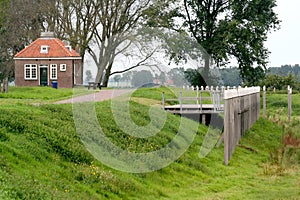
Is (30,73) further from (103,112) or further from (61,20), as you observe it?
(103,112)

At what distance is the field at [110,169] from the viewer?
10273mm

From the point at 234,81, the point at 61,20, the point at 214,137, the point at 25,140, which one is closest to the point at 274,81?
the point at 234,81

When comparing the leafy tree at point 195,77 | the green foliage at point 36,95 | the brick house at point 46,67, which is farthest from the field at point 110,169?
the leafy tree at point 195,77

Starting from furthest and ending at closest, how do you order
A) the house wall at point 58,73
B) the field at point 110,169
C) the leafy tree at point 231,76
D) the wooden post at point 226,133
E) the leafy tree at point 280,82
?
the leafy tree at point 280,82 → the leafy tree at point 231,76 → the house wall at point 58,73 → the wooden post at point 226,133 → the field at point 110,169

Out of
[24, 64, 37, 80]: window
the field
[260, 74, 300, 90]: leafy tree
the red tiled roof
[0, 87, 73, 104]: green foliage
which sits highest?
the red tiled roof

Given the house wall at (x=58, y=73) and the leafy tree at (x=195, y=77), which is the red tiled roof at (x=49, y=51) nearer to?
the house wall at (x=58, y=73)

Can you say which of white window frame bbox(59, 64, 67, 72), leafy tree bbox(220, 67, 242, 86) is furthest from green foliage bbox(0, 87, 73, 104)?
leafy tree bbox(220, 67, 242, 86)

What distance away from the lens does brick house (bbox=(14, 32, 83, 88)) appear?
43.9m

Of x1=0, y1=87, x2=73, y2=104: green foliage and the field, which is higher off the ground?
x1=0, y1=87, x2=73, y2=104: green foliage

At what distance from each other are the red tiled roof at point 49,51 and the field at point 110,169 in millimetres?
25392

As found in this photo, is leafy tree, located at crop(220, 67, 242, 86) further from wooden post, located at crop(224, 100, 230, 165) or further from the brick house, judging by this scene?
wooden post, located at crop(224, 100, 230, 165)

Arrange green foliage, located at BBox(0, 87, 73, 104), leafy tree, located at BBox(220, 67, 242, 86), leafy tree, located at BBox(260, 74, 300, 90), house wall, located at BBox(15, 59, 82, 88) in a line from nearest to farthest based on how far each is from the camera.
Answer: green foliage, located at BBox(0, 87, 73, 104) < house wall, located at BBox(15, 59, 82, 88) < leafy tree, located at BBox(220, 67, 242, 86) < leafy tree, located at BBox(260, 74, 300, 90)

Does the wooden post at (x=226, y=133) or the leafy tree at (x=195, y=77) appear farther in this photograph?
the leafy tree at (x=195, y=77)

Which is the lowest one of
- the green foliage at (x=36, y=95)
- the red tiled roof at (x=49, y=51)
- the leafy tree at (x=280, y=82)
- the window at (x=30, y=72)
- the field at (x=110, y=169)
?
the field at (x=110, y=169)
